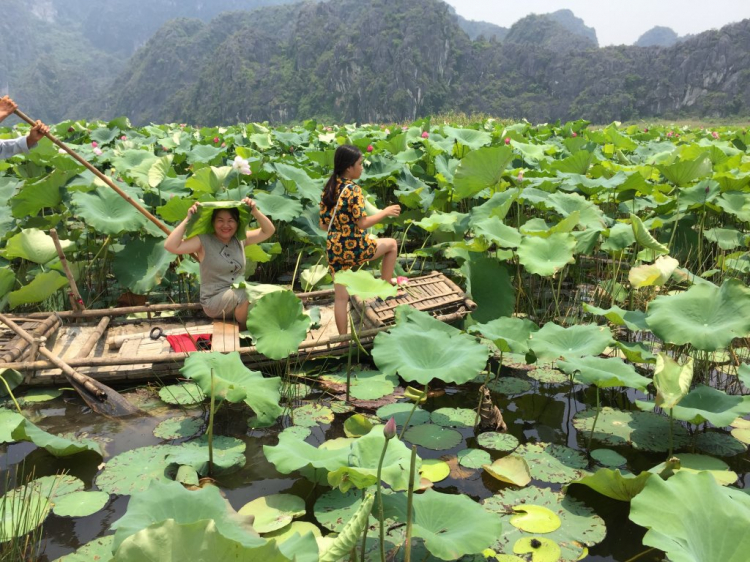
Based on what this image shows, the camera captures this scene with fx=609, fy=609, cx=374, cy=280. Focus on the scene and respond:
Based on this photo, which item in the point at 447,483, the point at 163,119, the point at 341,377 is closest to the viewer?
the point at 447,483

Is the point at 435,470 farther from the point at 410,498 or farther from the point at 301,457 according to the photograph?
the point at 410,498

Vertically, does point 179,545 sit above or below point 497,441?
above

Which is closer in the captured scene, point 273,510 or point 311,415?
point 273,510

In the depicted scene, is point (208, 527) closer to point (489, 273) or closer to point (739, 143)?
point (489, 273)

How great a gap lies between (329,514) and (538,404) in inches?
54.4

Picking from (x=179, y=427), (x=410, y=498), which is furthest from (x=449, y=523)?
(x=179, y=427)

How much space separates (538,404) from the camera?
307cm

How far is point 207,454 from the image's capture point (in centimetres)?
244

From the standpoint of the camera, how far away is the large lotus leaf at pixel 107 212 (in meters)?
3.81

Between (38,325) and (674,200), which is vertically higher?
(674,200)

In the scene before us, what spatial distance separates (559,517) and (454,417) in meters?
0.82

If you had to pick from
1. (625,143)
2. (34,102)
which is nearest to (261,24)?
(34,102)

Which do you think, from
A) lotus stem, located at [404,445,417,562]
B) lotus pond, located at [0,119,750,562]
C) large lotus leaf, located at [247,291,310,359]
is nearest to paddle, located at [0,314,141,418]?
lotus pond, located at [0,119,750,562]

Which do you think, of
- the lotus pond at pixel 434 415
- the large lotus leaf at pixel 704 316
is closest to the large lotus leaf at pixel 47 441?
the lotus pond at pixel 434 415
